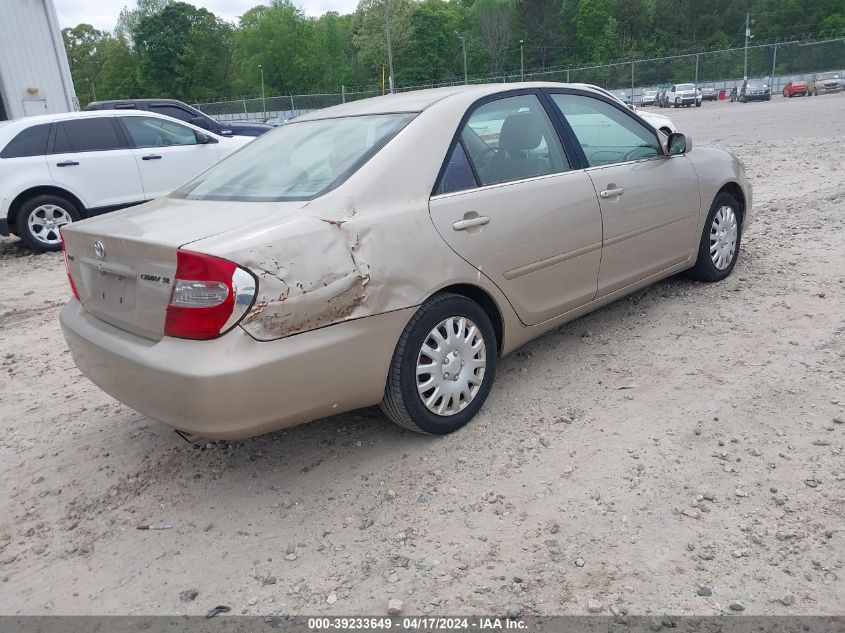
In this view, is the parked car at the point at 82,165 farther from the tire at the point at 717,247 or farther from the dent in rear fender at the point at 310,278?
the dent in rear fender at the point at 310,278

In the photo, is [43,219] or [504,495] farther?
[43,219]

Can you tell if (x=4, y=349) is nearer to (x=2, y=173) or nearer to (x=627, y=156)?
(x=2, y=173)

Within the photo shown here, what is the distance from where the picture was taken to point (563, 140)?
3967 mm

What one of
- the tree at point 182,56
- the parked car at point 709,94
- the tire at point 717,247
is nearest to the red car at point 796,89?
the parked car at point 709,94

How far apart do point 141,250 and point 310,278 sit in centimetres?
70

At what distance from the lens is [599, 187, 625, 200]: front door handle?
157 inches

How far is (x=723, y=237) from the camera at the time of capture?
16.9ft

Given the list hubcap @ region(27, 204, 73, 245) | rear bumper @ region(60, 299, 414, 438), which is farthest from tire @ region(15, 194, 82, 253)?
rear bumper @ region(60, 299, 414, 438)

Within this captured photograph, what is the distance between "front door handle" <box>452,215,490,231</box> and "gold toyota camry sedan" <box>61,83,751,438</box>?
0.04 ft

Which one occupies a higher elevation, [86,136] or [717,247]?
[86,136]

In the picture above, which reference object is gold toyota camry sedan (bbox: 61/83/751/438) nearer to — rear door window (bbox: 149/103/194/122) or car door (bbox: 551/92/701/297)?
car door (bbox: 551/92/701/297)

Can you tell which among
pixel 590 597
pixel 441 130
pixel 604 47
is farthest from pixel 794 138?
pixel 604 47

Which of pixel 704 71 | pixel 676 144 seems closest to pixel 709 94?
pixel 704 71

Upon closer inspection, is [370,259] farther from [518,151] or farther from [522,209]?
[518,151]
